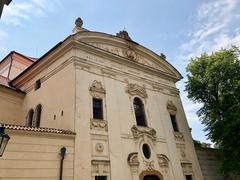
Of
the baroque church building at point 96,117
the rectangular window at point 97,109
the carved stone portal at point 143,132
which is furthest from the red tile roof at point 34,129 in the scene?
the carved stone portal at point 143,132

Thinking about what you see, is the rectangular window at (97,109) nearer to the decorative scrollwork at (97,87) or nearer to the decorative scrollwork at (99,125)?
the decorative scrollwork at (99,125)

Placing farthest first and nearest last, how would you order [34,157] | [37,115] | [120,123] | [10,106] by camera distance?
[10,106]
[37,115]
[120,123]
[34,157]

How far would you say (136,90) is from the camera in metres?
14.9

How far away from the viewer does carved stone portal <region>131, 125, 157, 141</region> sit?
12867 mm

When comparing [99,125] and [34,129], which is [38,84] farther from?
[34,129]

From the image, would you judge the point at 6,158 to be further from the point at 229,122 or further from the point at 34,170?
the point at 229,122

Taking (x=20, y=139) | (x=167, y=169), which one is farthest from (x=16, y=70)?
(x=167, y=169)

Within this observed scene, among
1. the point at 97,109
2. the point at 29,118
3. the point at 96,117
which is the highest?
the point at 29,118

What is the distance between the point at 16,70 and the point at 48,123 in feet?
33.9

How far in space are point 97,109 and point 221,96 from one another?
30.6 feet

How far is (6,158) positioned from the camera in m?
8.10

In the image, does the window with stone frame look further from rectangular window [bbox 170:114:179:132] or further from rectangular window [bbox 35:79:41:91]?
rectangular window [bbox 170:114:179:132]

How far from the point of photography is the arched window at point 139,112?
1416cm

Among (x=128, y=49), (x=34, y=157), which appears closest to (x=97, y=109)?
(x=34, y=157)
